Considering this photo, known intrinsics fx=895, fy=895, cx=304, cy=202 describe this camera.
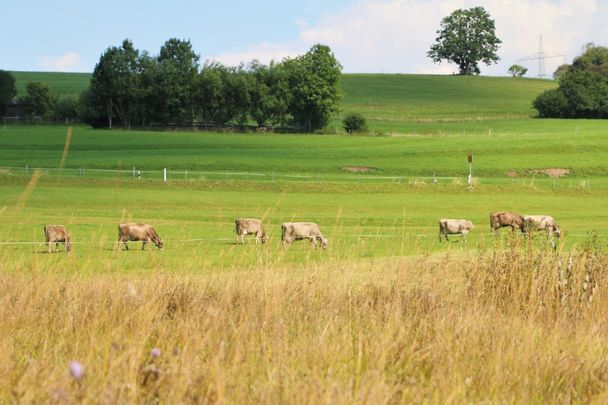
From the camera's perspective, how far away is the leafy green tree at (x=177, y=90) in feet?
353

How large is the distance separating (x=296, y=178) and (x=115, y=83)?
2170 inches

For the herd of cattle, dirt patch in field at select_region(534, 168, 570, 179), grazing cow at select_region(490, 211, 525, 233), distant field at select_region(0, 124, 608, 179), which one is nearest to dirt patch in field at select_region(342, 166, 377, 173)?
distant field at select_region(0, 124, 608, 179)

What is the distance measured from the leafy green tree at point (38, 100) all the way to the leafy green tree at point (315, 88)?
37.7m

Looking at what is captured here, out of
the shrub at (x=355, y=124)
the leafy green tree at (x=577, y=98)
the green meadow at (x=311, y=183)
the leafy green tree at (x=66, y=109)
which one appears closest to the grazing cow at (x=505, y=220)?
the green meadow at (x=311, y=183)

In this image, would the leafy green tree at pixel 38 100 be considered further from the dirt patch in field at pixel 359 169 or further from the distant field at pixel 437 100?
the dirt patch in field at pixel 359 169

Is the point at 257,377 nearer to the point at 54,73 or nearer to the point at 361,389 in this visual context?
the point at 361,389

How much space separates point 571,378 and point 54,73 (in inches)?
7946

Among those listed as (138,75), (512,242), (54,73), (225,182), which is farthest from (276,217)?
(54,73)

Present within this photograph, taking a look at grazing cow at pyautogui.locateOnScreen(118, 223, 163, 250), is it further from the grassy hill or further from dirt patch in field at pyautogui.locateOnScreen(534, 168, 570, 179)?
the grassy hill

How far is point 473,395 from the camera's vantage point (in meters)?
6.80

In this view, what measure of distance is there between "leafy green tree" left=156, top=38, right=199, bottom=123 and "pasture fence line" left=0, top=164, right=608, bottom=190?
43731 mm

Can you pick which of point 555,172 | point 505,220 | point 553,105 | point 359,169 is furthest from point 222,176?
point 553,105

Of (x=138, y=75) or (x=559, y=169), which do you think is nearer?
(x=559, y=169)

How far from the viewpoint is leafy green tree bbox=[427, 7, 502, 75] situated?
7288 inches
